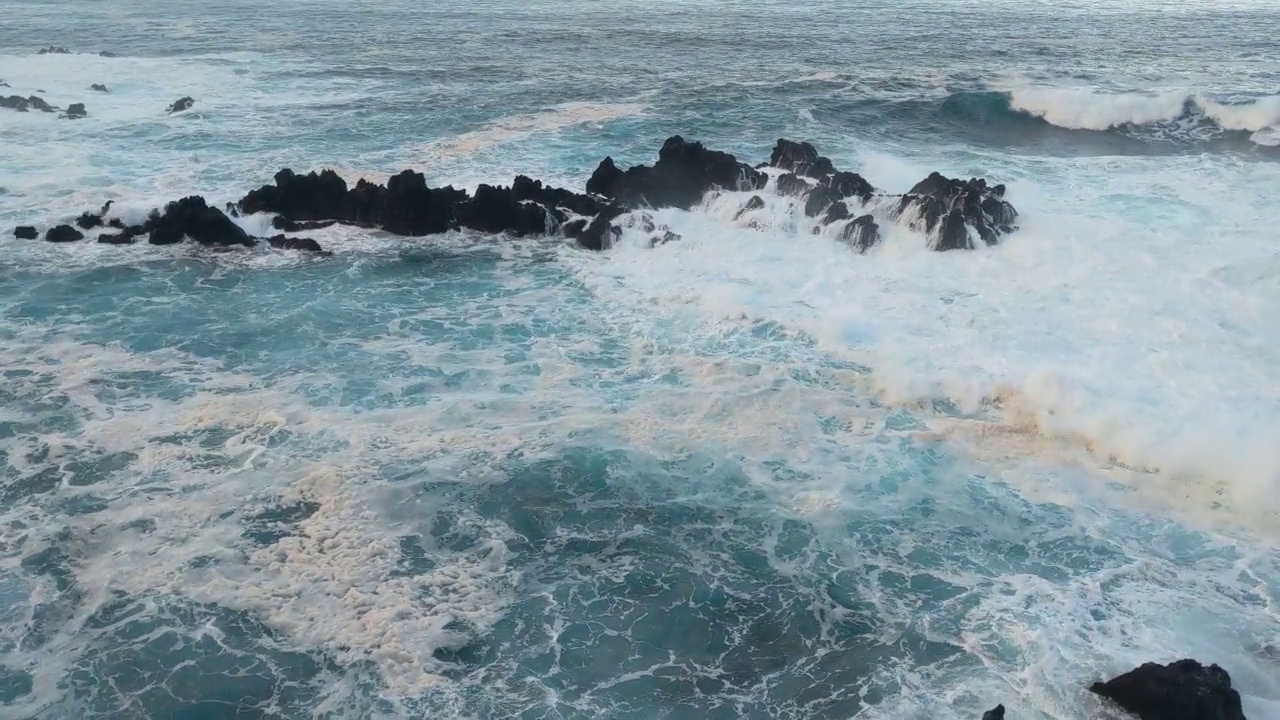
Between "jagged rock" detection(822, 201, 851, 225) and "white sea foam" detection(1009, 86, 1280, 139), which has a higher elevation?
"white sea foam" detection(1009, 86, 1280, 139)

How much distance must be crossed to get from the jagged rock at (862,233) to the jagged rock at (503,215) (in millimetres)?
6040

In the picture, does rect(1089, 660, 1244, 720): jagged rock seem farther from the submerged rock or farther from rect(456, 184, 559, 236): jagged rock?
the submerged rock

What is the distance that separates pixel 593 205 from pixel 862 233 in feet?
18.8

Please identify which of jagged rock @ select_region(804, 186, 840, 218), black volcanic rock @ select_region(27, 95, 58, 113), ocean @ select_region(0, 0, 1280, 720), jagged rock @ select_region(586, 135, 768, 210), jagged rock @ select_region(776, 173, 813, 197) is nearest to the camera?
ocean @ select_region(0, 0, 1280, 720)

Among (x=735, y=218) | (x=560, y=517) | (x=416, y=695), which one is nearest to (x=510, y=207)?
(x=735, y=218)

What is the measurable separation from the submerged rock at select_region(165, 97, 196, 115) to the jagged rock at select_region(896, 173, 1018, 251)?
22906mm

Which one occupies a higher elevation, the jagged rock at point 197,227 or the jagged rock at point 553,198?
the jagged rock at point 553,198

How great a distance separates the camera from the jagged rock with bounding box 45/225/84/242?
63.7 feet

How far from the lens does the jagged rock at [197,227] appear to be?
19391 millimetres

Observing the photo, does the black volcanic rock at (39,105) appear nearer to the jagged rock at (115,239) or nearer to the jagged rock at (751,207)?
the jagged rock at (115,239)

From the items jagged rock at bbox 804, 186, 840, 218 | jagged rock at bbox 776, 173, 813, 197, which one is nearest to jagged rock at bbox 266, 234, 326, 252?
jagged rock at bbox 776, 173, 813, 197

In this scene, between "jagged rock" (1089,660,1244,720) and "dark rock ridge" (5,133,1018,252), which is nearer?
"jagged rock" (1089,660,1244,720)

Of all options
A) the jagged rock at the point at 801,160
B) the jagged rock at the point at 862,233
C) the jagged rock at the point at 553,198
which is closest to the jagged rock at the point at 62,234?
the jagged rock at the point at 553,198

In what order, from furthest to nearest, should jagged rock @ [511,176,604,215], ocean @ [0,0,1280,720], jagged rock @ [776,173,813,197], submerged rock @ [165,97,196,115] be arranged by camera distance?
submerged rock @ [165,97,196,115] → jagged rock @ [776,173,813,197] → jagged rock @ [511,176,604,215] → ocean @ [0,0,1280,720]
